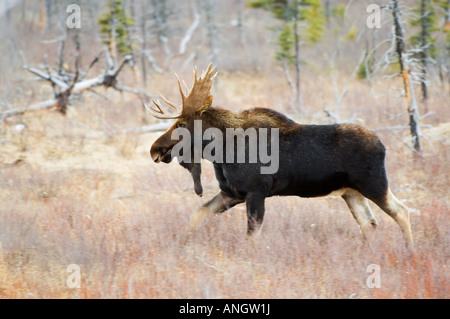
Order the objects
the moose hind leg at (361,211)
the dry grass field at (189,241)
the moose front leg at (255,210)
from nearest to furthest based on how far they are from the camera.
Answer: the dry grass field at (189,241)
the moose front leg at (255,210)
the moose hind leg at (361,211)

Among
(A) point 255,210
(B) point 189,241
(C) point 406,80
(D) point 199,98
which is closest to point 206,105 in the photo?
(D) point 199,98

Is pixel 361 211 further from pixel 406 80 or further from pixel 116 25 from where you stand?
pixel 116 25

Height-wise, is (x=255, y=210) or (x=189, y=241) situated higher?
(x=255, y=210)

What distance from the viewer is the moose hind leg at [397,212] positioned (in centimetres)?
674

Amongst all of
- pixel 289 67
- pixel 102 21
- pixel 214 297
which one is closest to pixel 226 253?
pixel 214 297

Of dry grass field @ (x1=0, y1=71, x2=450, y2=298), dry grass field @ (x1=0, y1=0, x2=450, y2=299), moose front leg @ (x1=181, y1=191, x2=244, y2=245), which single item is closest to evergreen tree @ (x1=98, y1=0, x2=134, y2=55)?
dry grass field @ (x1=0, y1=0, x2=450, y2=299)

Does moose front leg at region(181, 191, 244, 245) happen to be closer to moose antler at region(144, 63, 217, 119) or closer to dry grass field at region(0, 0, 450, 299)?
dry grass field at region(0, 0, 450, 299)

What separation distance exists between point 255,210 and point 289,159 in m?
0.75

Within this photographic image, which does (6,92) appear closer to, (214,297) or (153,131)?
(153,131)

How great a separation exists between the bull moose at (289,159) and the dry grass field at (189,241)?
0.48 meters

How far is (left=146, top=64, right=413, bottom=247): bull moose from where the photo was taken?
665 centimetres

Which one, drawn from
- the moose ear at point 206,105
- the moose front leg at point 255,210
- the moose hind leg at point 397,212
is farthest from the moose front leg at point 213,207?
the moose hind leg at point 397,212

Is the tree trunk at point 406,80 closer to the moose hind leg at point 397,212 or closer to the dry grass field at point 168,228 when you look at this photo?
the dry grass field at point 168,228

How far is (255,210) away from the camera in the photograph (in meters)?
6.65
